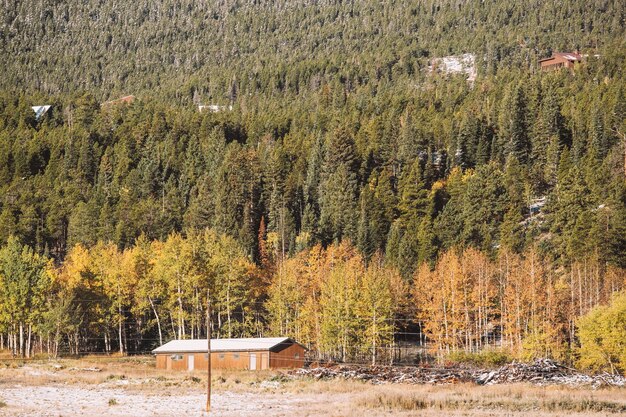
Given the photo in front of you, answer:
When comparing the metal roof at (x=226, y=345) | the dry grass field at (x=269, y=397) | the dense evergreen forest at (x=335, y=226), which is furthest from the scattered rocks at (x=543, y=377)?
the metal roof at (x=226, y=345)

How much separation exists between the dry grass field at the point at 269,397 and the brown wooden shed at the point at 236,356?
21.8ft

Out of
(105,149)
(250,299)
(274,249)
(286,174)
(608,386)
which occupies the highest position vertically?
(105,149)

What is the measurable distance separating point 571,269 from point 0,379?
62776mm

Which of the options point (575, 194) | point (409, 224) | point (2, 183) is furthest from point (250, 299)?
point (2, 183)

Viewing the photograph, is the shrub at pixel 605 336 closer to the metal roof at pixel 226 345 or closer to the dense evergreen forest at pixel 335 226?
the dense evergreen forest at pixel 335 226

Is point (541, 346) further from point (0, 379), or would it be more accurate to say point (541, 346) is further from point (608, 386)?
point (0, 379)

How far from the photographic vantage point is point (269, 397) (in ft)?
175

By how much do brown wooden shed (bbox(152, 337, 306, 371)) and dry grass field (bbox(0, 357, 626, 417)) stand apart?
6.65 metres

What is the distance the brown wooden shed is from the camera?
7650cm

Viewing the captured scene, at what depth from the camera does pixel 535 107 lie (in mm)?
151125

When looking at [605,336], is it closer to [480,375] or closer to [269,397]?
[480,375]

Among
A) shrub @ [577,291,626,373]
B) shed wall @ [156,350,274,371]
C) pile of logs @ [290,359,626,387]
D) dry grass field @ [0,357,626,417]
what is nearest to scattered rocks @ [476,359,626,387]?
pile of logs @ [290,359,626,387]

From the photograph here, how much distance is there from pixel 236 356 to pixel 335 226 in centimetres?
4402

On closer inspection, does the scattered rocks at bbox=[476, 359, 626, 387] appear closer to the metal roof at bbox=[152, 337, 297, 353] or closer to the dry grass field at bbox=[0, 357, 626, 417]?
the dry grass field at bbox=[0, 357, 626, 417]
